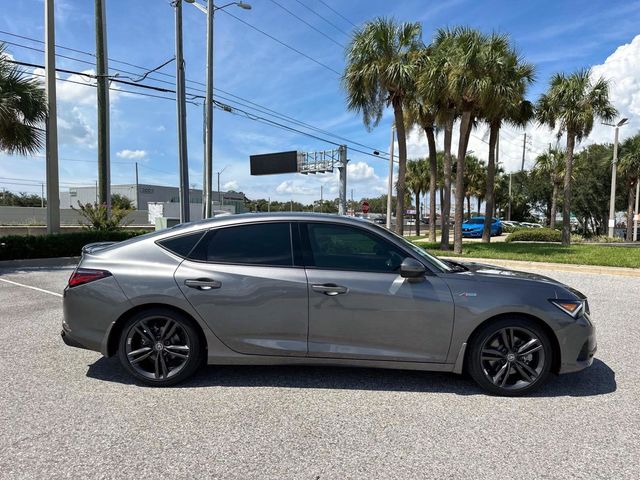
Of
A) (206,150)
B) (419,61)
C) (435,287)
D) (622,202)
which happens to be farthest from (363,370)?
(622,202)

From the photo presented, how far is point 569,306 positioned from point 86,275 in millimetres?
4106

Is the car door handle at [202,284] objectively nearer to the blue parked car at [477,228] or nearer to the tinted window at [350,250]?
the tinted window at [350,250]

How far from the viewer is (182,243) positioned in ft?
13.3

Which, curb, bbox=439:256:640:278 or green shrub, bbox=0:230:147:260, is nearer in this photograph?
curb, bbox=439:256:640:278

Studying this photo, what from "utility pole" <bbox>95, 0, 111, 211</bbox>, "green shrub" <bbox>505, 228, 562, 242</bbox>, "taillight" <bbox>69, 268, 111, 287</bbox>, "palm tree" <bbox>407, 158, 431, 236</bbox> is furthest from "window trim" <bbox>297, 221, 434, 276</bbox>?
"palm tree" <bbox>407, 158, 431, 236</bbox>

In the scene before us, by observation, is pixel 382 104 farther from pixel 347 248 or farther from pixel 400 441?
pixel 400 441

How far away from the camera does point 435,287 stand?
3734 millimetres

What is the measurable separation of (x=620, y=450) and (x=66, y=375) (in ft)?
14.7

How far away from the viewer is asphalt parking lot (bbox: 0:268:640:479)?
276cm

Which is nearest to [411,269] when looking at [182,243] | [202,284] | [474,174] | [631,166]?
[202,284]

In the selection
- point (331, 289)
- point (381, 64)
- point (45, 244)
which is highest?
point (381, 64)

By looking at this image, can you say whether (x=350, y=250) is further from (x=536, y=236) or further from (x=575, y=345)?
(x=536, y=236)

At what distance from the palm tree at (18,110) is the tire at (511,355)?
14019mm

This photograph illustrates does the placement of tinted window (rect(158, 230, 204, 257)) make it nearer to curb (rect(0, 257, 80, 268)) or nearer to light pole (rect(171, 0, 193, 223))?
curb (rect(0, 257, 80, 268))
